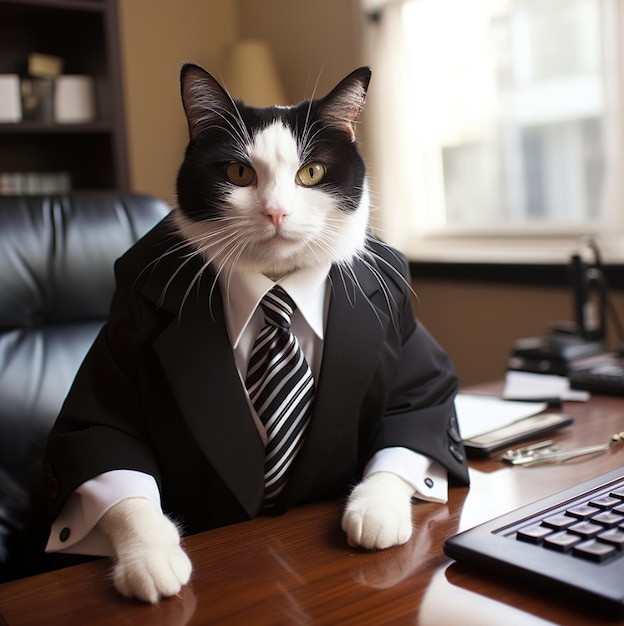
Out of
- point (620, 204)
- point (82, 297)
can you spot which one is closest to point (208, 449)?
point (82, 297)

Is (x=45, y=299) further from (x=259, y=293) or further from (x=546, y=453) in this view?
(x=546, y=453)

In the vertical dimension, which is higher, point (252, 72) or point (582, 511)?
point (252, 72)

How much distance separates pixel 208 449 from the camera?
790mm

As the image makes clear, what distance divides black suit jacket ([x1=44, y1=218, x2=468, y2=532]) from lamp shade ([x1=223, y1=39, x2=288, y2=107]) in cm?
214

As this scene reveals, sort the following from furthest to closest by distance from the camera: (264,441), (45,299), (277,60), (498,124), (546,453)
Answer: (277,60), (498,124), (45,299), (546,453), (264,441)

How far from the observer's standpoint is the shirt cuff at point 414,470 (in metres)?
0.84

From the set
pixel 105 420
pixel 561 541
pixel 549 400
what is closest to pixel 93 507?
pixel 105 420

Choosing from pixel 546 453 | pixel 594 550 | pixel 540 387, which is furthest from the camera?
pixel 540 387

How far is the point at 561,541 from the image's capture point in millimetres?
641

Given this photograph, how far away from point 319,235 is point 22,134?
230 cm

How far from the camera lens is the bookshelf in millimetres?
2643

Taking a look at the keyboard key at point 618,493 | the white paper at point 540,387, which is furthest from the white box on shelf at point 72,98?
the keyboard key at point 618,493

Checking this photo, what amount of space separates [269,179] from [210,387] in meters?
0.22

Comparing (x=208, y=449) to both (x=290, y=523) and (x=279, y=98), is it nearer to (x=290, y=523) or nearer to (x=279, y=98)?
(x=290, y=523)
